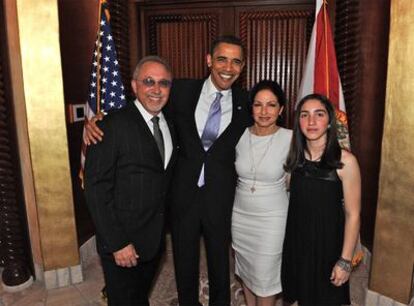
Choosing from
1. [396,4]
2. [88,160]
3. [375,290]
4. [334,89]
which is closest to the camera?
[88,160]

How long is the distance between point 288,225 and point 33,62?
6.70ft

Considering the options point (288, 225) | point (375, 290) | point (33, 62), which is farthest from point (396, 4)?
point (33, 62)

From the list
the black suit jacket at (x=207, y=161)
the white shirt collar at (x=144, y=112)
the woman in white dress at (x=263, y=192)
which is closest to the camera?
the white shirt collar at (x=144, y=112)

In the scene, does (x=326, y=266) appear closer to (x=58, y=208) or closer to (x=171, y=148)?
(x=171, y=148)

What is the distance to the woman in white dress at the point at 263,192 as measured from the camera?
2.04 m

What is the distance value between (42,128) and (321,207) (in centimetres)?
202

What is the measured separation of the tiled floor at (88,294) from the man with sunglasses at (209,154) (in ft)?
1.81

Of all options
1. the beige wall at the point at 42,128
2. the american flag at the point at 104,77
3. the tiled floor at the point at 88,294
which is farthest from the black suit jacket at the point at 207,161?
the beige wall at the point at 42,128

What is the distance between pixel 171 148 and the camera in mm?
1943

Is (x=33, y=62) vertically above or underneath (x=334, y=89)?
above

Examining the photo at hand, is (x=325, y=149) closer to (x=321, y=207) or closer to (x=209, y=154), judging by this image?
(x=321, y=207)

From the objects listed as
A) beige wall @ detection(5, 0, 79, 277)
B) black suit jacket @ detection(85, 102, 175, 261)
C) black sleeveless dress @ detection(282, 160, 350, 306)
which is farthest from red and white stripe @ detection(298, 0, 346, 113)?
beige wall @ detection(5, 0, 79, 277)

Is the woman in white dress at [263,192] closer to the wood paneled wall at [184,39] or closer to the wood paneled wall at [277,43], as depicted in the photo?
the wood paneled wall at [277,43]

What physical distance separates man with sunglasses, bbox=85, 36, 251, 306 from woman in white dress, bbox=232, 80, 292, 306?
104mm
